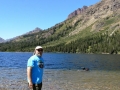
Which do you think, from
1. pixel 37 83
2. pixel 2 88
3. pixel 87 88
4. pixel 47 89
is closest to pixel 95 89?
pixel 87 88

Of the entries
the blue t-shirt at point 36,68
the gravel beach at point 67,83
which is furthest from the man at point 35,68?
the gravel beach at point 67,83

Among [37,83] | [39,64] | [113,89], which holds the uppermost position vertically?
[39,64]

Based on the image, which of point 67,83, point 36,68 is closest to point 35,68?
point 36,68

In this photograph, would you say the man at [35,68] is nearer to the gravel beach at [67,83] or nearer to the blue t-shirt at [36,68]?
the blue t-shirt at [36,68]

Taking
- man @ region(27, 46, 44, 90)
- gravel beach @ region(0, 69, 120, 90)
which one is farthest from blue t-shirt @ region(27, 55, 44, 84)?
gravel beach @ region(0, 69, 120, 90)

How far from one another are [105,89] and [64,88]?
5717 millimetres

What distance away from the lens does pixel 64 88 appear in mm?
32312

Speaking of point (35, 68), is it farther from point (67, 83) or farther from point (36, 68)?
point (67, 83)

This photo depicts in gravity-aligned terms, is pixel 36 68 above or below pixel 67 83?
above

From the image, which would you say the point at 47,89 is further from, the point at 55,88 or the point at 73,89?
the point at 73,89

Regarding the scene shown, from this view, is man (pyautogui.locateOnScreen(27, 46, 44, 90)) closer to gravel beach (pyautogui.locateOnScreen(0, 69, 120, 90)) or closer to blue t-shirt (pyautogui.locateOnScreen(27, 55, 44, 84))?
blue t-shirt (pyautogui.locateOnScreen(27, 55, 44, 84))

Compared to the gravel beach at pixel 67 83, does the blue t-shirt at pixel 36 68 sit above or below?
above

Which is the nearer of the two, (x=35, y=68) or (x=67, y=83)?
(x=35, y=68)

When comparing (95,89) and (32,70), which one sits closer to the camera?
(32,70)
